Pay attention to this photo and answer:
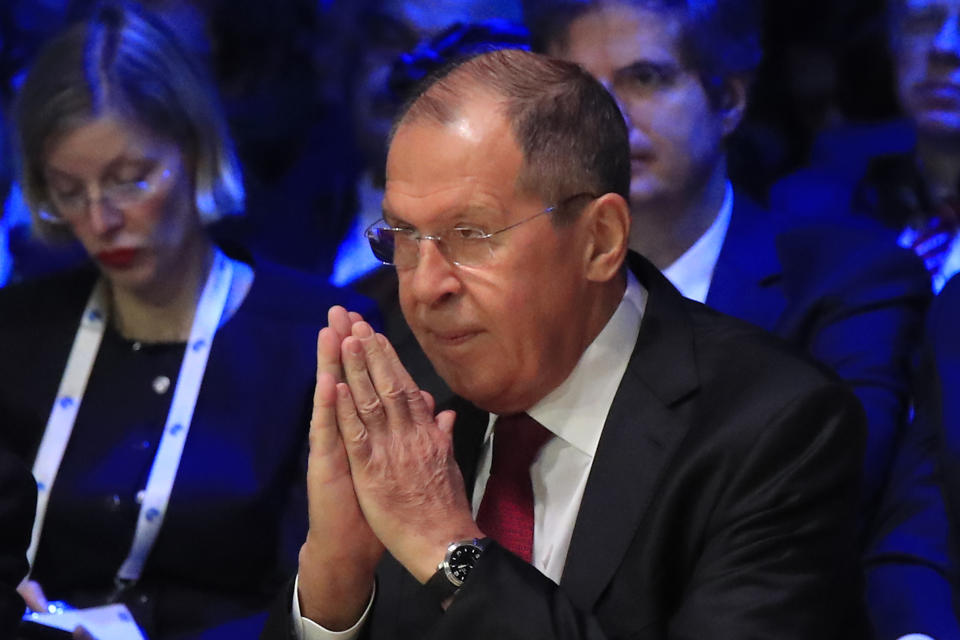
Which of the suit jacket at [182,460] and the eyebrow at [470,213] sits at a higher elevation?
the eyebrow at [470,213]

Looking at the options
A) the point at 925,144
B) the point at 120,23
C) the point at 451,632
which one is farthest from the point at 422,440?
the point at 925,144

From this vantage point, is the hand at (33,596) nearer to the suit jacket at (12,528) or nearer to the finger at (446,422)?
the suit jacket at (12,528)

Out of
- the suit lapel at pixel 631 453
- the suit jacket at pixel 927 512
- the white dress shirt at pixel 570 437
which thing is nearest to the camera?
the suit lapel at pixel 631 453

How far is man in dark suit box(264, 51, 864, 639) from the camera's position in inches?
64.2

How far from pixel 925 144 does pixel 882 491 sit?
803 millimetres

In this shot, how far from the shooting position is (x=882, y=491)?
2324 millimetres

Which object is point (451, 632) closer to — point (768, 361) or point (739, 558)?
point (739, 558)

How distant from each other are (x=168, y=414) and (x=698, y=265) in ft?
3.40

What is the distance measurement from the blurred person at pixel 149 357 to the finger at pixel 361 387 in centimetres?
77

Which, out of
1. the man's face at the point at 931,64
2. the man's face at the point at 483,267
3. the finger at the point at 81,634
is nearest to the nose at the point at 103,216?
the finger at the point at 81,634

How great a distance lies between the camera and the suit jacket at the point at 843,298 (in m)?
2.41

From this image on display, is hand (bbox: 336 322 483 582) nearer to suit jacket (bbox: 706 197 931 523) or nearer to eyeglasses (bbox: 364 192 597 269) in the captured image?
eyeglasses (bbox: 364 192 597 269)

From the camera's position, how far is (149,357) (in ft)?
8.14

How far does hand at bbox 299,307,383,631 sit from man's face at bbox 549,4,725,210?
1.08m
